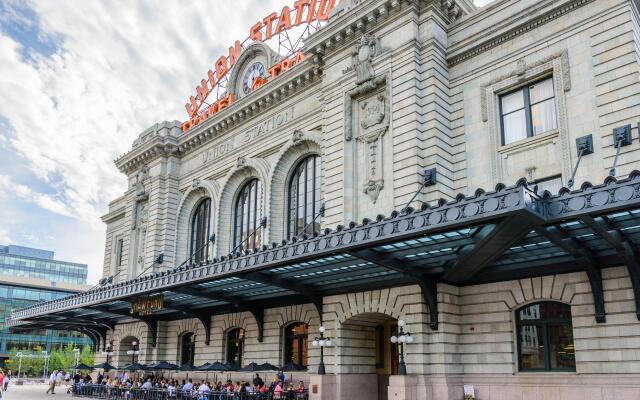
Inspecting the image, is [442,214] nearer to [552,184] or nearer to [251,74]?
[552,184]

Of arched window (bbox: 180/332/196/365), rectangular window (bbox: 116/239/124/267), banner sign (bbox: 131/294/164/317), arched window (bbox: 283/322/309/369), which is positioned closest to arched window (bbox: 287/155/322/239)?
arched window (bbox: 283/322/309/369)

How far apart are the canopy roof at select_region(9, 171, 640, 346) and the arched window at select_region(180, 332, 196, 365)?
315 inches

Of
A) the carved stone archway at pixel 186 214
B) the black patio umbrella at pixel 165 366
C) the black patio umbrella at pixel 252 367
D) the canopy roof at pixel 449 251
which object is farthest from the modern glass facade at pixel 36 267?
the canopy roof at pixel 449 251

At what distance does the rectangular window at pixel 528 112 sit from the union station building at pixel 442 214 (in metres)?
0.06

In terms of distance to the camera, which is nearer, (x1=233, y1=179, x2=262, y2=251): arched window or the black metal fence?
the black metal fence

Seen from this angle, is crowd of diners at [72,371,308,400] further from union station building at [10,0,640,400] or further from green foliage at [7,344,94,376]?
green foliage at [7,344,94,376]

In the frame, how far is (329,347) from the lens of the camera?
25.5 metres

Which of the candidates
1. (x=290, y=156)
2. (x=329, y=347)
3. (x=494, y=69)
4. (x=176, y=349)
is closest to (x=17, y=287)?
(x=176, y=349)

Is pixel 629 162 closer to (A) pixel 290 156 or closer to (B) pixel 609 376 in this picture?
(B) pixel 609 376

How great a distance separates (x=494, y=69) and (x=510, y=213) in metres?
11.6

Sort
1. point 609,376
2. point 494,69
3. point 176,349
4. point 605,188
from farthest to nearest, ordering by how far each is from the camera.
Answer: point 176,349, point 494,69, point 609,376, point 605,188

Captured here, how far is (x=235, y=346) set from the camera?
113 feet

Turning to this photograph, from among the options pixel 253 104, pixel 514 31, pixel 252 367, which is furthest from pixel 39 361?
pixel 514 31

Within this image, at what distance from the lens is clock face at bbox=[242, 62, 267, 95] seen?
40.4 meters
